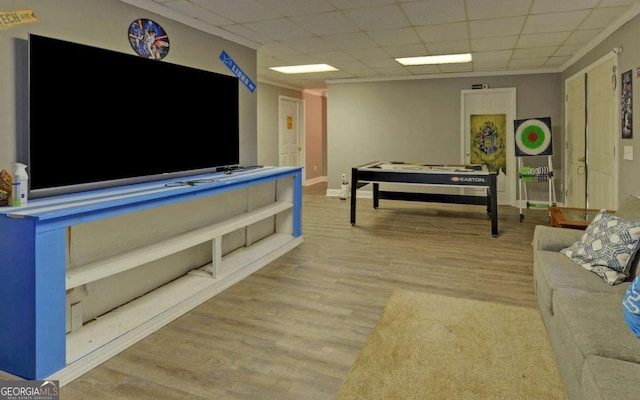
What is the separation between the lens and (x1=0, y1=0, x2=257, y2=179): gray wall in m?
2.35

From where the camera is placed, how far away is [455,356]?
231 cm

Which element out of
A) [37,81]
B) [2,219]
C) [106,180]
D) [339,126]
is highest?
[339,126]

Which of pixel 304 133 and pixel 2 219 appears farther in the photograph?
pixel 304 133

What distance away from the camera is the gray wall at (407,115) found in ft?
23.2

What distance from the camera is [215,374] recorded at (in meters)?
2.16

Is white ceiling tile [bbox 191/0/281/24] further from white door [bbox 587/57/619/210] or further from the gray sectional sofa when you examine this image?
white door [bbox 587/57/619/210]

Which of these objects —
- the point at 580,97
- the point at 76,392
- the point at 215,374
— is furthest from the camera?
the point at 580,97

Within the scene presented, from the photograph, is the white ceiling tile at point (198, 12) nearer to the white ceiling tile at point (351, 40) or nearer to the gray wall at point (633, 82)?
the white ceiling tile at point (351, 40)

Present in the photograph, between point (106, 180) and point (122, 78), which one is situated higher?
point (122, 78)

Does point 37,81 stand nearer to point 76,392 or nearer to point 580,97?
point 76,392

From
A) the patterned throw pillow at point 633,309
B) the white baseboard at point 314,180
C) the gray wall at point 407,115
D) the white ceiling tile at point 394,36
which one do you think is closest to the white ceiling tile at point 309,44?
the white ceiling tile at point 394,36

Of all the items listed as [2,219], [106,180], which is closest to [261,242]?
[106,180]

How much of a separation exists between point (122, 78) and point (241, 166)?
6.19ft

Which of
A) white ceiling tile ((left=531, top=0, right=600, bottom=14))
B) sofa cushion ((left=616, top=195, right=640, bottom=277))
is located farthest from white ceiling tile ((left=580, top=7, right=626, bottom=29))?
sofa cushion ((left=616, top=195, right=640, bottom=277))
